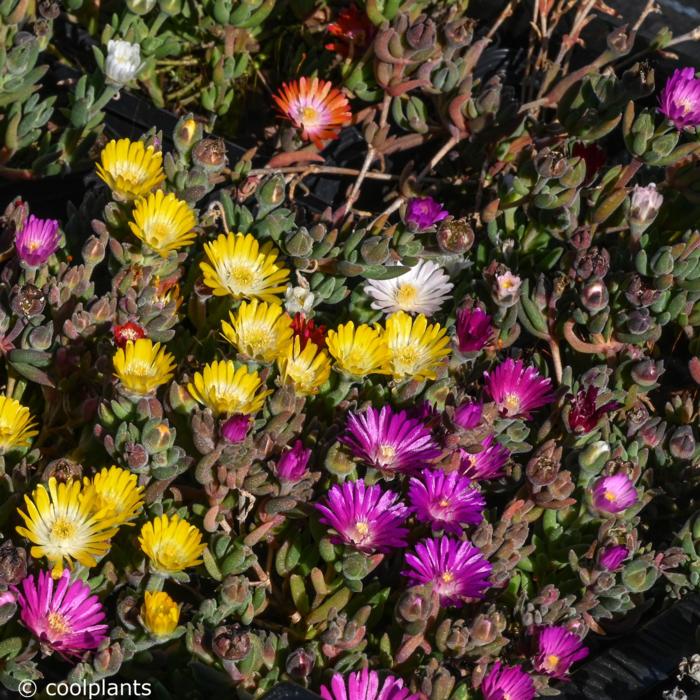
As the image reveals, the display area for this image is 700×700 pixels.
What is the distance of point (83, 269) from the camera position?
1466mm

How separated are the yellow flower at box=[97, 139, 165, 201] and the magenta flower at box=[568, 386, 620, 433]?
62 centimetres

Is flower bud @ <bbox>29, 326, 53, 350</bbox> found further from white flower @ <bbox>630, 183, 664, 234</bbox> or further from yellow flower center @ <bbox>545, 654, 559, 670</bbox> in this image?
white flower @ <bbox>630, 183, 664, 234</bbox>

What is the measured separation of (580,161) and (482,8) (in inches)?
30.8

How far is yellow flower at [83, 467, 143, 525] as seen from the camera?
3.92 ft

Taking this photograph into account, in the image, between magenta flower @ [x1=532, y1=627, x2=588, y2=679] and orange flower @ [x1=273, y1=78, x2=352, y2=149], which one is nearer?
magenta flower @ [x1=532, y1=627, x2=588, y2=679]

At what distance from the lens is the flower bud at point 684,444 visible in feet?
4.91

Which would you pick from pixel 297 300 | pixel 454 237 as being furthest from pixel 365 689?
pixel 454 237

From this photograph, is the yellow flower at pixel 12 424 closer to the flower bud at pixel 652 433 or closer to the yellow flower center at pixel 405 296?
the yellow flower center at pixel 405 296

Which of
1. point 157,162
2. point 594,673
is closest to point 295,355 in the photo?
point 157,162

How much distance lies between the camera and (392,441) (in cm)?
131

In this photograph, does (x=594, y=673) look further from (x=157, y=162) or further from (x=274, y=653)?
(x=157, y=162)

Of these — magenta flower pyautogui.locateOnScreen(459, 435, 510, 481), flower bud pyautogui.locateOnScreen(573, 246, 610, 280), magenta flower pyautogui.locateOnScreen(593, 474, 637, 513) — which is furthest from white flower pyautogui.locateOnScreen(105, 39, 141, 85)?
magenta flower pyautogui.locateOnScreen(593, 474, 637, 513)

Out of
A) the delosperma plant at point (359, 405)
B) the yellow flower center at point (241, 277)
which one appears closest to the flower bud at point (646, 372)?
the delosperma plant at point (359, 405)

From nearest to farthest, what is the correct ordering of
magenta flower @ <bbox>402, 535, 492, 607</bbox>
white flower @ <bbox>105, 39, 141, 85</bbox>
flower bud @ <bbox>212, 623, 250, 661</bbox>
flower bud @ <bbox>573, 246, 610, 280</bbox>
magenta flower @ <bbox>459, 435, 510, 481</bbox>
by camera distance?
flower bud @ <bbox>212, 623, 250, 661</bbox>
magenta flower @ <bbox>402, 535, 492, 607</bbox>
magenta flower @ <bbox>459, 435, 510, 481</bbox>
flower bud @ <bbox>573, 246, 610, 280</bbox>
white flower @ <bbox>105, 39, 141, 85</bbox>
